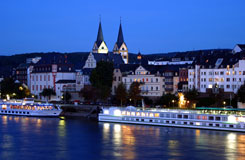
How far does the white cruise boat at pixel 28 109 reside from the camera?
89688 millimetres

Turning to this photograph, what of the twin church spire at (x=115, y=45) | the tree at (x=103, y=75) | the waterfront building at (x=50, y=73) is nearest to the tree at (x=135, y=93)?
the tree at (x=103, y=75)

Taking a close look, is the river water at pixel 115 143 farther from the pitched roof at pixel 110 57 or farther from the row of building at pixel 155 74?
the pitched roof at pixel 110 57

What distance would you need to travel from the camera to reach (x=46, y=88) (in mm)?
123500

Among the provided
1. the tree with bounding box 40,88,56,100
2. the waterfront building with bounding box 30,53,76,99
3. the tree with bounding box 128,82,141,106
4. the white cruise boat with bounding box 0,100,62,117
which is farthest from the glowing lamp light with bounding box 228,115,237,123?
the waterfront building with bounding box 30,53,76,99

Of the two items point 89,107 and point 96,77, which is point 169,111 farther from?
point 96,77

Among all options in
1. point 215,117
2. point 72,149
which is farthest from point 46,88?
point 72,149

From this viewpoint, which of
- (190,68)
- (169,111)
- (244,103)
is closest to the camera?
(169,111)

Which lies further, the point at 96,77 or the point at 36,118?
the point at 96,77

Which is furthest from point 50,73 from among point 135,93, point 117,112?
point 117,112

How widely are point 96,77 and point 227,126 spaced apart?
47.2 metres

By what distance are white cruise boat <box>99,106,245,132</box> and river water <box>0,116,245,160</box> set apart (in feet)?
6.14

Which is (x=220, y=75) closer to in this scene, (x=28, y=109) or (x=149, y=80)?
(x=149, y=80)

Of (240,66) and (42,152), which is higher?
(240,66)

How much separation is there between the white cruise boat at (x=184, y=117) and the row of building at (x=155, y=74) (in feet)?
75.3
